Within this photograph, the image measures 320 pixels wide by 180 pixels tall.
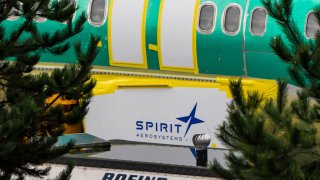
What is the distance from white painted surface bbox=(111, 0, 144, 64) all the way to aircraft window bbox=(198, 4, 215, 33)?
0.87 m

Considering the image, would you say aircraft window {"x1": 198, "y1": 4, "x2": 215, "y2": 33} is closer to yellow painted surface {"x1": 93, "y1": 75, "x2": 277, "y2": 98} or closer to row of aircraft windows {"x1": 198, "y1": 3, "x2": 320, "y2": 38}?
row of aircraft windows {"x1": 198, "y1": 3, "x2": 320, "y2": 38}

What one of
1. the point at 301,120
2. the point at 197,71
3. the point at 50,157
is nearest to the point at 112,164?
the point at 50,157

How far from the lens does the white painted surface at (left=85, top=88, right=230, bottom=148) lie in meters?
15.5

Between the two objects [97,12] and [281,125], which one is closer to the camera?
[281,125]

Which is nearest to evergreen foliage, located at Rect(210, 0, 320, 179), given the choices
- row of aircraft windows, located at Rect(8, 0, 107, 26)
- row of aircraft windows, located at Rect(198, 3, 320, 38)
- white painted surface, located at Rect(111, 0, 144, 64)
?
row of aircraft windows, located at Rect(198, 3, 320, 38)

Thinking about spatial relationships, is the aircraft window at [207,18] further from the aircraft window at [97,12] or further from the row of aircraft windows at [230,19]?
the aircraft window at [97,12]

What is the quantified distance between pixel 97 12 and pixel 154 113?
5.95 ft

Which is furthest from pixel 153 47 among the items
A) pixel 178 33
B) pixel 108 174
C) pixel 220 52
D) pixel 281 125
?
pixel 281 125

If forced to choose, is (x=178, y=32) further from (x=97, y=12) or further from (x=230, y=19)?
(x=97, y=12)

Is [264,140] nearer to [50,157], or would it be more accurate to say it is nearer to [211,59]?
[50,157]

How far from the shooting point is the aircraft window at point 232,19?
15.6 meters

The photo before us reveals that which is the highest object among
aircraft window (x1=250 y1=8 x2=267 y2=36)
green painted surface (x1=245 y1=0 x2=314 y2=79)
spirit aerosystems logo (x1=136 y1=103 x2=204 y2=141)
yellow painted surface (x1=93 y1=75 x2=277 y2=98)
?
aircraft window (x1=250 y1=8 x2=267 y2=36)

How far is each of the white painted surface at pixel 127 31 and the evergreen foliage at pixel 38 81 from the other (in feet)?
15.5

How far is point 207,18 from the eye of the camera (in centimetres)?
1587
